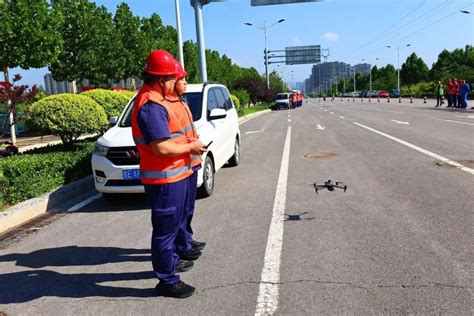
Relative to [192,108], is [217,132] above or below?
below

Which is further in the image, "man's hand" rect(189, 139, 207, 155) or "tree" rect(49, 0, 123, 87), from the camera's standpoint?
"tree" rect(49, 0, 123, 87)

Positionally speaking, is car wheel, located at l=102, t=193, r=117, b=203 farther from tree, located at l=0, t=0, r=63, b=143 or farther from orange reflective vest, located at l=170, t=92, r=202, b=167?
tree, located at l=0, t=0, r=63, b=143

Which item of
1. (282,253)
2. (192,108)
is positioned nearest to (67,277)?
(282,253)

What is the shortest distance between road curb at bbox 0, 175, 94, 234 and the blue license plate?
55.3 inches

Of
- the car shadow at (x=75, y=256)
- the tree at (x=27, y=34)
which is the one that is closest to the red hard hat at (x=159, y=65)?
the car shadow at (x=75, y=256)

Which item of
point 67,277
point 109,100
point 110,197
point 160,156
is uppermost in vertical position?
point 109,100

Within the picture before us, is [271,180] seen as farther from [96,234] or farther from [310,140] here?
[310,140]

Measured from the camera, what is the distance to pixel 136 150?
6426 mm

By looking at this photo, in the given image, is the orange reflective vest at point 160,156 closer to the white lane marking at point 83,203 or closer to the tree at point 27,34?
the white lane marking at point 83,203

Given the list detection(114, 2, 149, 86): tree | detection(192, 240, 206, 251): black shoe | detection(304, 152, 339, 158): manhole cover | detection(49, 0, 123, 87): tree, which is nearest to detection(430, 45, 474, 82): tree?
detection(114, 2, 149, 86): tree

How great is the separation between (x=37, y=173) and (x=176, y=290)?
4664 mm

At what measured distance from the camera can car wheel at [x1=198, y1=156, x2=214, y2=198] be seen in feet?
22.5

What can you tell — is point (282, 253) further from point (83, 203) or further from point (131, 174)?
point (83, 203)

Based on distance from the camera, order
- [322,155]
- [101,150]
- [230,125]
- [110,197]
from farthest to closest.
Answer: [322,155]
[230,125]
[110,197]
[101,150]
